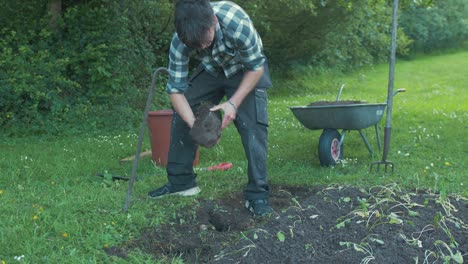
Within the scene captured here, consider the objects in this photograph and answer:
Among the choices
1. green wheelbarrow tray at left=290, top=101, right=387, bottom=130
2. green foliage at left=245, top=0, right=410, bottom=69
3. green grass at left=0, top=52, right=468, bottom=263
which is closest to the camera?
green grass at left=0, top=52, right=468, bottom=263

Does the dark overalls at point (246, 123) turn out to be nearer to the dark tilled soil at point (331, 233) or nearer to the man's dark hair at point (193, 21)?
the dark tilled soil at point (331, 233)

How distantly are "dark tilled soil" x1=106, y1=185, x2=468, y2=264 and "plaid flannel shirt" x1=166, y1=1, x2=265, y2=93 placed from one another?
3.28 ft

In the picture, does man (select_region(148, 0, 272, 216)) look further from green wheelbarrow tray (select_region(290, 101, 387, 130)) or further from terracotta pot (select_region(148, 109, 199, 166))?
green wheelbarrow tray (select_region(290, 101, 387, 130))

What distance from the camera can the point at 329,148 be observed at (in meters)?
5.94

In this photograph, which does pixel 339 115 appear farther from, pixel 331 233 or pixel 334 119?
pixel 331 233

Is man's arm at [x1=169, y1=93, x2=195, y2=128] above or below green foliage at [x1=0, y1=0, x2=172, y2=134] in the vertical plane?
above

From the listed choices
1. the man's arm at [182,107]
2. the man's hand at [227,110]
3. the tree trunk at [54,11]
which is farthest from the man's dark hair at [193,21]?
the tree trunk at [54,11]

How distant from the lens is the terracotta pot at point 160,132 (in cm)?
609

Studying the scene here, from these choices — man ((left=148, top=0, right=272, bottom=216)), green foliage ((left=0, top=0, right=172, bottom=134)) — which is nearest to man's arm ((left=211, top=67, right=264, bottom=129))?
man ((left=148, top=0, right=272, bottom=216))

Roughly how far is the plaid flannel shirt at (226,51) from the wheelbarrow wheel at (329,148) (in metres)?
1.98

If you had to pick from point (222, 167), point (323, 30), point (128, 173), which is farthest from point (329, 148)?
point (323, 30)

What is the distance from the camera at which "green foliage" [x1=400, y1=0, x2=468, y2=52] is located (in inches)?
1153

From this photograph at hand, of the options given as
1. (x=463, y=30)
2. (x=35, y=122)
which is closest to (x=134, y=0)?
(x=35, y=122)

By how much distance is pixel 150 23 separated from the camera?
39.5ft
